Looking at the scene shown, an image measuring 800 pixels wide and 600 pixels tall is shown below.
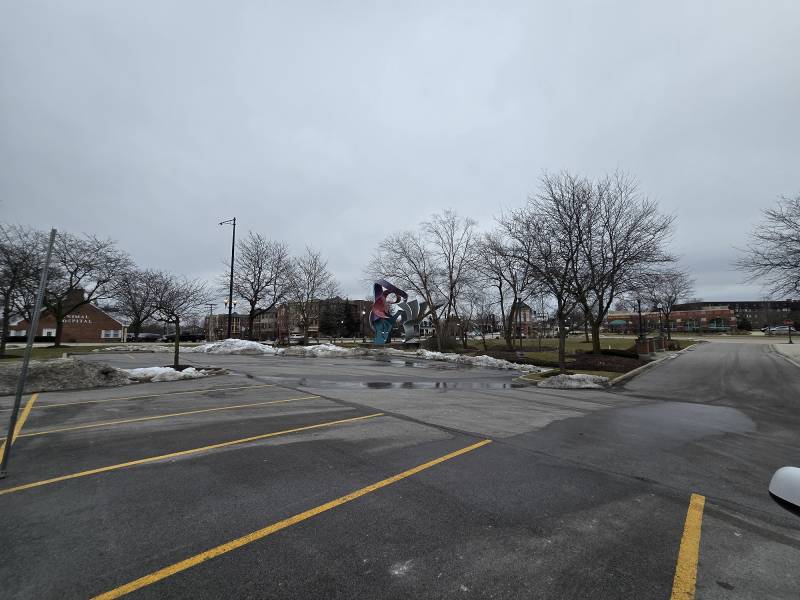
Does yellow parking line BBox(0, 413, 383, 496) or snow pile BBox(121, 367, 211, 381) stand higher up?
snow pile BBox(121, 367, 211, 381)

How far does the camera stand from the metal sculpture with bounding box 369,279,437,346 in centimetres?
3906

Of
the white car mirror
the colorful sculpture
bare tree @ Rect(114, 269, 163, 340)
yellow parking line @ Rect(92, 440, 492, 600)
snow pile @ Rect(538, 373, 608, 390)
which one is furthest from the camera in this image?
bare tree @ Rect(114, 269, 163, 340)

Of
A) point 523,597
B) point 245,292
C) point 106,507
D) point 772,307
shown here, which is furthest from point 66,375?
point 772,307

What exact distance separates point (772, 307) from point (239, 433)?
118m

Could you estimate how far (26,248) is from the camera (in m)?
26.8

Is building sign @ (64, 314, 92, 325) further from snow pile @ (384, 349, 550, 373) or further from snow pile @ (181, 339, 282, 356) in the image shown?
snow pile @ (384, 349, 550, 373)

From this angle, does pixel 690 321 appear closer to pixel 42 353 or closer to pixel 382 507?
pixel 382 507

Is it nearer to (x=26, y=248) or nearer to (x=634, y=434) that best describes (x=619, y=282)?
(x=634, y=434)

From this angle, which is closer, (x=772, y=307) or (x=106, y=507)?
(x=106, y=507)

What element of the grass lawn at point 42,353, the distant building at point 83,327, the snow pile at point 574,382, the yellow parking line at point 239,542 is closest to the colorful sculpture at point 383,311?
the grass lawn at point 42,353

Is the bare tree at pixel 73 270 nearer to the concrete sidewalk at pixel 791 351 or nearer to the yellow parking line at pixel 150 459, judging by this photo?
the yellow parking line at pixel 150 459

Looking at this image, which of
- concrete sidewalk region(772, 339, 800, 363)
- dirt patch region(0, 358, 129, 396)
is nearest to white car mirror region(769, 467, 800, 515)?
dirt patch region(0, 358, 129, 396)

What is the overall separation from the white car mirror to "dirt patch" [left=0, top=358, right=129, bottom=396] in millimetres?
14842

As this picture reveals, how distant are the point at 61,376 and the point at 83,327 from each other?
57957mm
